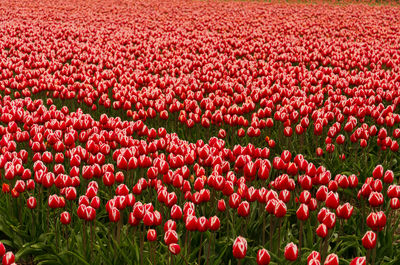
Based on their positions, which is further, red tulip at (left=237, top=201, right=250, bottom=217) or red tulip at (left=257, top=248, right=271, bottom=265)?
red tulip at (left=237, top=201, right=250, bottom=217)

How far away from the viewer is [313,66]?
10.1 meters

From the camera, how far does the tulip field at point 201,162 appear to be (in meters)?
3.52

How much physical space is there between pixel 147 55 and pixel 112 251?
28.3 feet

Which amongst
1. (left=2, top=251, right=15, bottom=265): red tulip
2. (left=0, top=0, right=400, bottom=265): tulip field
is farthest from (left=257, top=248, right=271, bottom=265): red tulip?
(left=2, top=251, right=15, bottom=265): red tulip

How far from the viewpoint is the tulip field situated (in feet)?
11.6

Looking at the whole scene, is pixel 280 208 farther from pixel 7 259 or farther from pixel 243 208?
pixel 7 259

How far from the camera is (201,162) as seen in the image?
4.47m

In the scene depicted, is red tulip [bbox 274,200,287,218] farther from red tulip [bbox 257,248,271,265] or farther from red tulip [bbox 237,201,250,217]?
red tulip [bbox 257,248,271,265]

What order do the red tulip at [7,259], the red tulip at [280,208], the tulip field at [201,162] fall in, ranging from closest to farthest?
the red tulip at [7,259]
the red tulip at [280,208]
the tulip field at [201,162]

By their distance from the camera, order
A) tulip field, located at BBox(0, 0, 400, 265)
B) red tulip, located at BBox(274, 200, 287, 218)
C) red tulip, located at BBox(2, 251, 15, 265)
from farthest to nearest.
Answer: tulip field, located at BBox(0, 0, 400, 265)
red tulip, located at BBox(274, 200, 287, 218)
red tulip, located at BBox(2, 251, 15, 265)

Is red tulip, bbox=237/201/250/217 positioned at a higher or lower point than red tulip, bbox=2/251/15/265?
higher

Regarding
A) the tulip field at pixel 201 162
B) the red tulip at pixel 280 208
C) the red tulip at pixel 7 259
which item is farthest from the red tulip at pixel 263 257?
the red tulip at pixel 7 259

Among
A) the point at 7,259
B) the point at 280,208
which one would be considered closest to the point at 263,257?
the point at 280,208

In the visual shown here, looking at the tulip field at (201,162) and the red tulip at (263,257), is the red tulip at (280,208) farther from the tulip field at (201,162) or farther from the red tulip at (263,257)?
the red tulip at (263,257)
